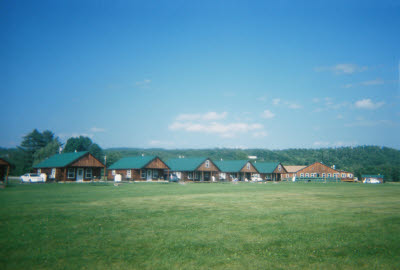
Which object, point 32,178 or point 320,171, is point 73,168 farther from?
point 320,171

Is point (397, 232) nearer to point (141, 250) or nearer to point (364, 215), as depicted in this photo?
point (364, 215)

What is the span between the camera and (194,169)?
238 feet

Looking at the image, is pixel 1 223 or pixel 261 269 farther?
pixel 1 223

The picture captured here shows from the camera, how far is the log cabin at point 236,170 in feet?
274

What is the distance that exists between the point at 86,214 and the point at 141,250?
284 inches

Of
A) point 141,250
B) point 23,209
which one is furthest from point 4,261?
point 23,209

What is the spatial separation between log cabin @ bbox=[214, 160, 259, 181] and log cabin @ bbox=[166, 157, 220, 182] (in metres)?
5.30

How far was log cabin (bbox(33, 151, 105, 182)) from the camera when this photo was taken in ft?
189

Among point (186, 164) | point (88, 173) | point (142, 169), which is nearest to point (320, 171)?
point (186, 164)

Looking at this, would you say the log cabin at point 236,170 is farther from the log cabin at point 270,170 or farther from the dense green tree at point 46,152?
the dense green tree at point 46,152

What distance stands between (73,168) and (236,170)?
43247 millimetres

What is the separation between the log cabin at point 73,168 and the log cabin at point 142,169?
8.19 meters

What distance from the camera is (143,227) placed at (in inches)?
460

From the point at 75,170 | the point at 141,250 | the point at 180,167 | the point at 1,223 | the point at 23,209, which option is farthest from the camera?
the point at 180,167
